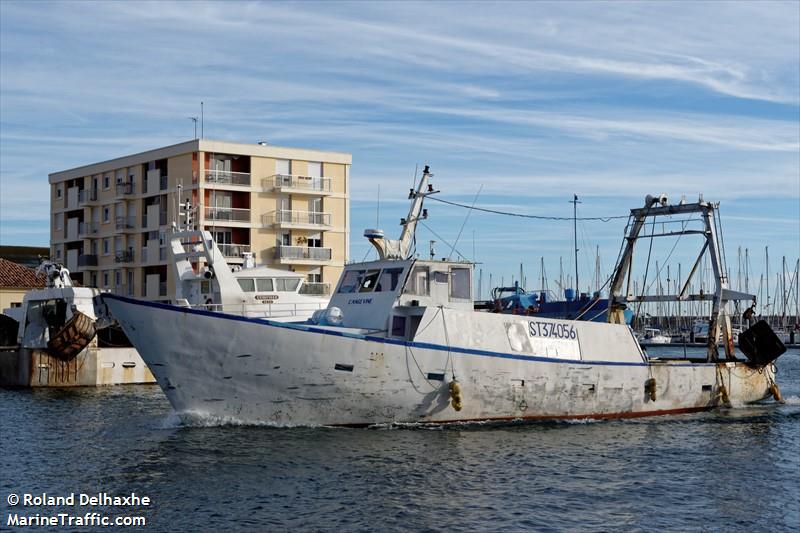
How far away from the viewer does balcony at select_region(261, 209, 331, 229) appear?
6103 centimetres

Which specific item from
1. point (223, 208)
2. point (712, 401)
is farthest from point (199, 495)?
point (223, 208)

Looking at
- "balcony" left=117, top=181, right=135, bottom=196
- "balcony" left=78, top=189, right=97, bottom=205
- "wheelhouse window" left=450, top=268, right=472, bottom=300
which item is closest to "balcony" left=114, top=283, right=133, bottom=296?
"balcony" left=117, top=181, right=135, bottom=196

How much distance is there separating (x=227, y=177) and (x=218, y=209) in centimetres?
217

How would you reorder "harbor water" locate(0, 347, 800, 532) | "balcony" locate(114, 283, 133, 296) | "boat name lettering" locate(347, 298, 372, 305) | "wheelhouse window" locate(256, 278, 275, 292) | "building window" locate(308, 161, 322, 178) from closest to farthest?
"harbor water" locate(0, 347, 800, 532) < "boat name lettering" locate(347, 298, 372, 305) < "wheelhouse window" locate(256, 278, 275, 292) < "building window" locate(308, 161, 322, 178) < "balcony" locate(114, 283, 133, 296)

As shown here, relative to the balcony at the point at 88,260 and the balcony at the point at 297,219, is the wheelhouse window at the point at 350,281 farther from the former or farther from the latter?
the balcony at the point at 88,260

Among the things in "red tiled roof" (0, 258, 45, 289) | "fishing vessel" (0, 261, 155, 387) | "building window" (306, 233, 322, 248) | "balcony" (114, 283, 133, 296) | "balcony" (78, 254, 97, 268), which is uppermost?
"building window" (306, 233, 322, 248)

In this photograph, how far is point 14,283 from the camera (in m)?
61.3

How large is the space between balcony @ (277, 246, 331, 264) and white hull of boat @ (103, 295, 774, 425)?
35.1 meters

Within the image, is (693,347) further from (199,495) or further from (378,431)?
(199,495)

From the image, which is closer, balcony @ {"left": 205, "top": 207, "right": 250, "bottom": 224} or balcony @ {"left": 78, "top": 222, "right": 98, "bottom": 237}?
balcony @ {"left": 205, "top": 207, "right": 250, "bottom": 224}

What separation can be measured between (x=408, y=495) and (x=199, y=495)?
4075 millimetres

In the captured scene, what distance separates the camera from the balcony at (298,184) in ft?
200

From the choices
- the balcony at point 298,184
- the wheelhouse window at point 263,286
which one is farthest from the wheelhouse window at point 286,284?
the balcony at point 298,184

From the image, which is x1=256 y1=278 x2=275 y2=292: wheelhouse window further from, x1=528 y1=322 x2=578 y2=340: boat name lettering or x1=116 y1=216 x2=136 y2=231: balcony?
x1=116 y1=216 x2=136 y2=231: balcony
